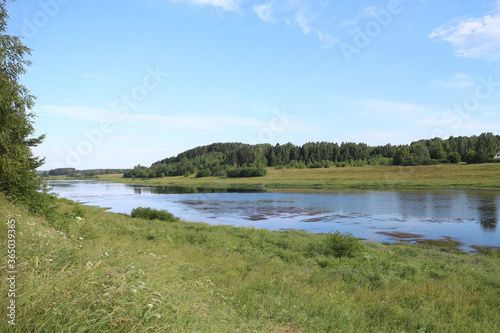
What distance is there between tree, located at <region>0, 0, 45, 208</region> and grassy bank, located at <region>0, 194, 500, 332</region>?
12.4 ft

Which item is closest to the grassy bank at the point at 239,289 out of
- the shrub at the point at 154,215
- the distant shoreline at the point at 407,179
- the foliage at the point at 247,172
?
the shrub at the point at 154,215

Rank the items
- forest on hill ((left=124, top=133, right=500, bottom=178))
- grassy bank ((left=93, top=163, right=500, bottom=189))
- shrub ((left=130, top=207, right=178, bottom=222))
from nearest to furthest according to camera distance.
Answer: shrub ((left=130, top=207, right=178, bottom=222)) < grassy bank ((left=93, top=163, right=500, bottom=189)) < forest on hill ((left=124, top=133, right=500, bottom=178))

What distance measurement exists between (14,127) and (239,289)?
12151 mm

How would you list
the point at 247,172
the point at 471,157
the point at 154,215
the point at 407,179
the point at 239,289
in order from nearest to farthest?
1. the point at 239,289
2. the point at 154,215
3. the point at 407,179
4. the point at 471,157
5. the point at 247,172

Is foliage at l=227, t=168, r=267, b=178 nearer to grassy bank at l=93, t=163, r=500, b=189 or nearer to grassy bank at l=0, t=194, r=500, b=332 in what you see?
grassy bank at l=93, t=163, r=500, b=189

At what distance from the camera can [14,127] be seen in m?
13.1

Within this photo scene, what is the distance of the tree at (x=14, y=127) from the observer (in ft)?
41.3

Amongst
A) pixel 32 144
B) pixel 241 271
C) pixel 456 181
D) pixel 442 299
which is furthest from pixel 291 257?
pixel 456 181

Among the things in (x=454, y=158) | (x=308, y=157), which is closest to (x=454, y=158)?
(x=454, y=158)

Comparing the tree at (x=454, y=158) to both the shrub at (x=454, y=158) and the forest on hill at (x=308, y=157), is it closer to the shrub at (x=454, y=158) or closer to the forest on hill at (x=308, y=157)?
the shrub at (x=454, y=158)

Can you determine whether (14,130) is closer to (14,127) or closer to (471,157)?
(14,127)

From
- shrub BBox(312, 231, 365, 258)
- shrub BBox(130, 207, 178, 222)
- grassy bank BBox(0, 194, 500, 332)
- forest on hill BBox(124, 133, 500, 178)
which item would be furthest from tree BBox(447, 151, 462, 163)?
shrub BBox(312, 231, 365, 258)

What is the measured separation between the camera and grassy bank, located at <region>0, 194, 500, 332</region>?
340 cm

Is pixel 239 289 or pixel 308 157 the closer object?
pixel 239 289
